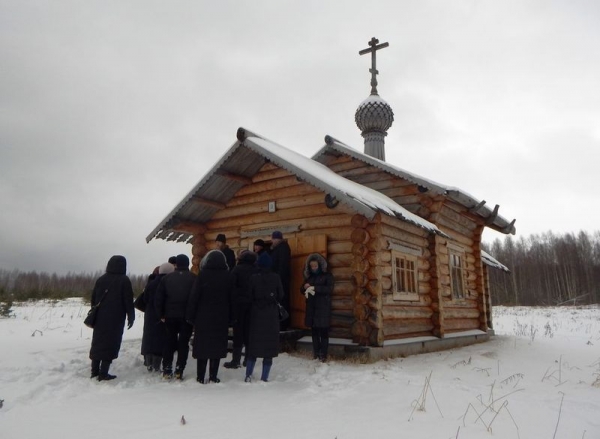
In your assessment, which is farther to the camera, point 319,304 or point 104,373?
point 319,304

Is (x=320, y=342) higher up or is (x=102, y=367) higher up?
(x=320, y=342)

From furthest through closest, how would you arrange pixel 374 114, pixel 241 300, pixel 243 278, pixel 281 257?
pixel 374 114, pixel 281 257, pixel 243 278, pixel 241 300

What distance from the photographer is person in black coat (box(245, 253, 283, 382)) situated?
242 inches

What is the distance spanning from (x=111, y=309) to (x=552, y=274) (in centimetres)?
5820

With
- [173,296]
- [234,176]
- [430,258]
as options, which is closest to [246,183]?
[234,176]

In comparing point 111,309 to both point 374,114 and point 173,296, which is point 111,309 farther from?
point 374,114

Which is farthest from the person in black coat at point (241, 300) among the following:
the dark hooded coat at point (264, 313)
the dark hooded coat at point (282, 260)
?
the dark hooded coat at point (282, 260)

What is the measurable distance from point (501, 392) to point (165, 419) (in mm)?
4501

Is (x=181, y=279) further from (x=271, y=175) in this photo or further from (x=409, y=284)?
(x=409, y=284)

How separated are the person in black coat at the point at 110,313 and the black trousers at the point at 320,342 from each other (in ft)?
10.7

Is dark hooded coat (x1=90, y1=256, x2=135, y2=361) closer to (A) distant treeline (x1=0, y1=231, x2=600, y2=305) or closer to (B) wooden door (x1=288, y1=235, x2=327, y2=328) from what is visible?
(B) wooden door (x1=288, y1=235, x2=327, y2=328)

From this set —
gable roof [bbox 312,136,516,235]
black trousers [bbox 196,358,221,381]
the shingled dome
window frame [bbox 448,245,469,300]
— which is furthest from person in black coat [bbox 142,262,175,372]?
the shingled dome

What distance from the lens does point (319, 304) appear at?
7.59 meters

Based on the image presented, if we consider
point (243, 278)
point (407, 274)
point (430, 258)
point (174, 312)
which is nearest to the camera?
point (174, 312)
